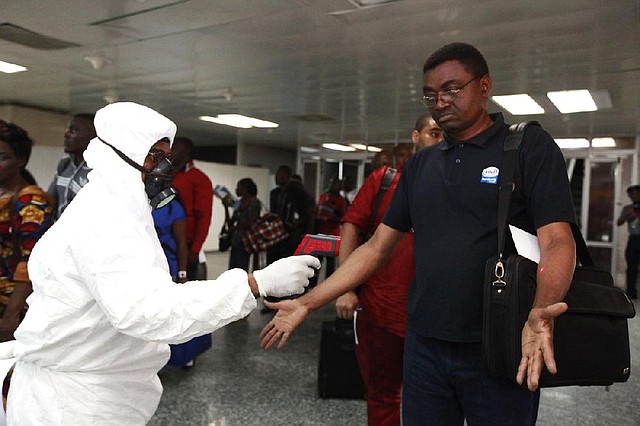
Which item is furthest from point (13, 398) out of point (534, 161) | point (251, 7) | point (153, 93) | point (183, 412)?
point (153, 93)

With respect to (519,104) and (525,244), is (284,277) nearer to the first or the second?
(525,244)

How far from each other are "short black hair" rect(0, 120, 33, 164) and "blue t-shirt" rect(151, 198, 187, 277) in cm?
105

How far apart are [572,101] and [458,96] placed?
6514 millimetres

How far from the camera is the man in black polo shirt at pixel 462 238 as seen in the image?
4.20 ft

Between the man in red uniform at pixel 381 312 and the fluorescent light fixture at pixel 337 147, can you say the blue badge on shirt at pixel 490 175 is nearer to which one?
the man in red uniform at pixel 381 312

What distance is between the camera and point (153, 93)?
7.91 meters

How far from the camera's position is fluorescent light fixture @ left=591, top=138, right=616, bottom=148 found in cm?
974

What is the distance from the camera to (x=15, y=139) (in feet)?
7.73

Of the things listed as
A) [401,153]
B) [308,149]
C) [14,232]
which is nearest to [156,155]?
[14,232]

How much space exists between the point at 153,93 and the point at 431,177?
283 inches

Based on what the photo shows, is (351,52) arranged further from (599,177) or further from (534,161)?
(599,177)

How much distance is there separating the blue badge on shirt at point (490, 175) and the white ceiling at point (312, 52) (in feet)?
8.96

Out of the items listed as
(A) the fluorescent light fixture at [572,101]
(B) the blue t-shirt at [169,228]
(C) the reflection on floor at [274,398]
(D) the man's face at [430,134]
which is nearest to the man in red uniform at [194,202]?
(B) the blue t-shirt at [169,228]

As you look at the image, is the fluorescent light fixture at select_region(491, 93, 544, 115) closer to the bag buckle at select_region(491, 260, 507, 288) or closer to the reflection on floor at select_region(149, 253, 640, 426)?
the reflection on floor at select_region(149, 253, 640, 426)
